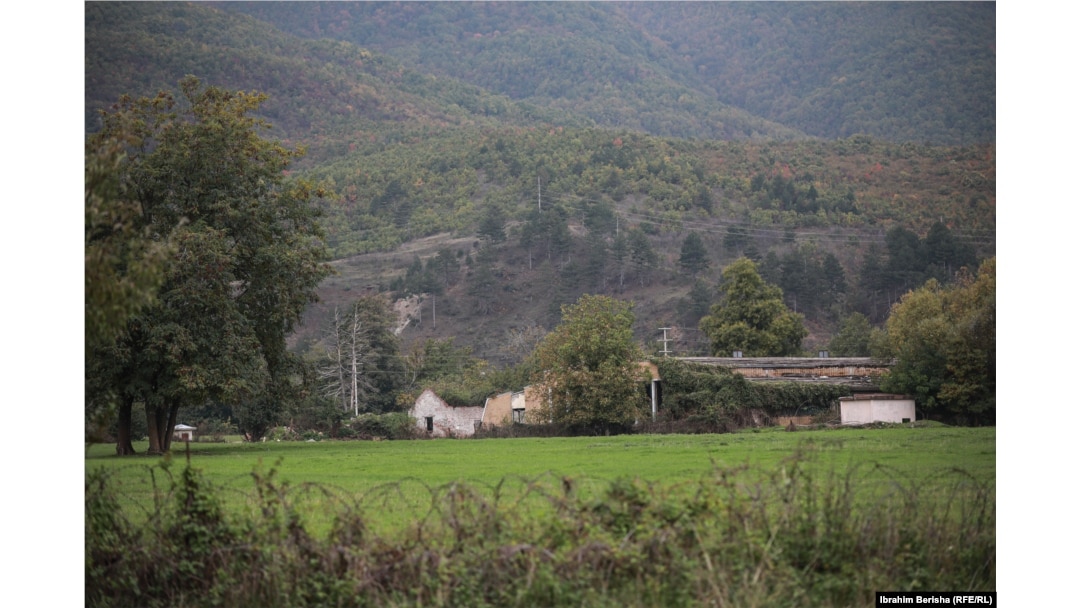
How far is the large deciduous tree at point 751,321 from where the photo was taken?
66812 mm

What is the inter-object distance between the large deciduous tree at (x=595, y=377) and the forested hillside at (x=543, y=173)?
1577cm

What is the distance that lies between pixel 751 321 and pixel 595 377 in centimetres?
2580

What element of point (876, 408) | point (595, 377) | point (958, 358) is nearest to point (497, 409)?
point (595, 377)

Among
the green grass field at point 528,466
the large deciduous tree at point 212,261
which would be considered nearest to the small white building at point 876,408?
the green grass field at point 528,466

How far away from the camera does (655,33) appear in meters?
182

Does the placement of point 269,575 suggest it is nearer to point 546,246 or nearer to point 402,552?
point 402,552

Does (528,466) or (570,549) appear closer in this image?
(570,549)

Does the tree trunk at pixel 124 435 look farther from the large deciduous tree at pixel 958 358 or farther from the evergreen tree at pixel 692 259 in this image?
the evergreen tree at pixel 692 259

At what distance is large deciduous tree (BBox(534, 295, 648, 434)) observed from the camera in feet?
148

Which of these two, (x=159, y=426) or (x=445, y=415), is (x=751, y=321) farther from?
(x=159, y=426)

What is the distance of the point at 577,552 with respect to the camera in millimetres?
10320

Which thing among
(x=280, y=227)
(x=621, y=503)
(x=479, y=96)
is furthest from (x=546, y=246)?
(x=621, y=503)

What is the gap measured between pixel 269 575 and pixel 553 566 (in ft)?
9.36

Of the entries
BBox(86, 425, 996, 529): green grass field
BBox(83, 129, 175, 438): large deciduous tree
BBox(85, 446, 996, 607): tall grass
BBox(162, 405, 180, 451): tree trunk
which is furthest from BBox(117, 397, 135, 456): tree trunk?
BBox(85, 446, 996, 607): tall grass
